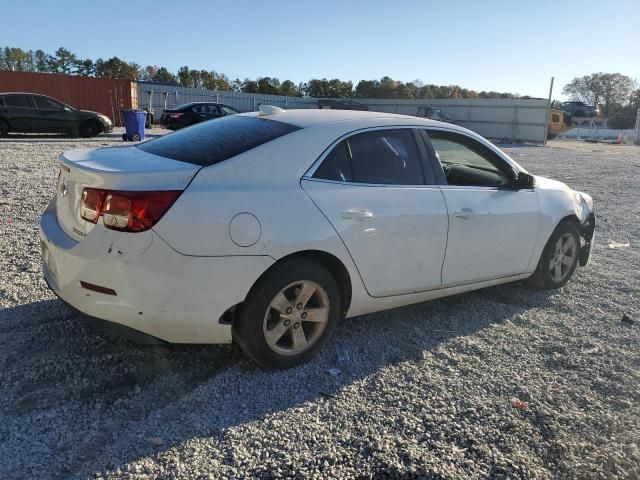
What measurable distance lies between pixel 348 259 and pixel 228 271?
2.64 feet

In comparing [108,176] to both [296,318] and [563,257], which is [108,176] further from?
[563,257]

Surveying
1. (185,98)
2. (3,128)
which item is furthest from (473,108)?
(3,128)

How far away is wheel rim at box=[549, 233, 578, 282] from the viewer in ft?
16.5

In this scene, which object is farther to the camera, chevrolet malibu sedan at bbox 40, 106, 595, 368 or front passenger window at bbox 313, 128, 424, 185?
front passenger window at bbox 313, 128, 424, 185

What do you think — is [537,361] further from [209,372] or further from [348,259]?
[209,372]

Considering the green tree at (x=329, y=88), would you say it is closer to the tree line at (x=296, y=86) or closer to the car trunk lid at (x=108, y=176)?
the tree line at (x=296, y=86)

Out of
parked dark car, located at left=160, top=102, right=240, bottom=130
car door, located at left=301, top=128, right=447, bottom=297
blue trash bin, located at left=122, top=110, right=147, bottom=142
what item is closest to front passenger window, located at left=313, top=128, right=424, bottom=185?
car door, located at left=301, top=128, right=447, bottom=297

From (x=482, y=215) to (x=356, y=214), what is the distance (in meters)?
1.25

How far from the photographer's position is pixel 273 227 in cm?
307

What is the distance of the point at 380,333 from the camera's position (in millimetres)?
4051

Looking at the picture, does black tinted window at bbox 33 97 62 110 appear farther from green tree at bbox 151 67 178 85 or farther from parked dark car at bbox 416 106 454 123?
green tree at bbox 151 67 178 85

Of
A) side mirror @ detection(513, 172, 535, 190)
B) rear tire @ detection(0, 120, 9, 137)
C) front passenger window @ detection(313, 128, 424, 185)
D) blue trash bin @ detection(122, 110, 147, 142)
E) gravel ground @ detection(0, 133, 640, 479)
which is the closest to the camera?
gravel ground @ detection(0, 133, 640, 479)

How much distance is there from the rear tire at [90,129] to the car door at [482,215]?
1668 centimetres

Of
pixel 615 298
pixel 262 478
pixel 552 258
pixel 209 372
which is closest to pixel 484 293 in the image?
pixel 552 258
